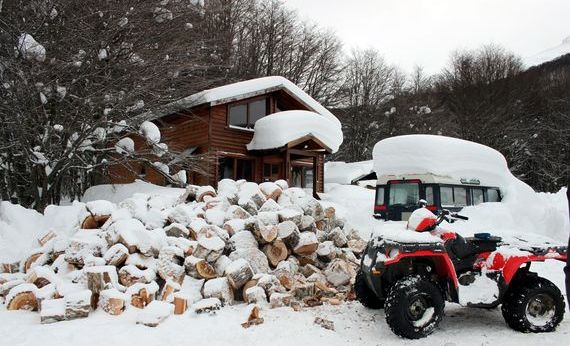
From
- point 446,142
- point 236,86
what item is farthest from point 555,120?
point 236,86

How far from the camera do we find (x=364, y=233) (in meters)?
12.6

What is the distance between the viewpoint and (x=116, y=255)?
6.04 m

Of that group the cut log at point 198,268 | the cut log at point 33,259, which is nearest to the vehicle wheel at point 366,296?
the cut log at point 198,268

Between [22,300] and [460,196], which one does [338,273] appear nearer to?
[22,300]

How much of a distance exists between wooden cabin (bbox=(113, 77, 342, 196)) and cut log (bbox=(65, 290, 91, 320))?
1144cm

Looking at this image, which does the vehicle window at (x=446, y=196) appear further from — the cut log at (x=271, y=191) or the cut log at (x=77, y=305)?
the cut log at (x=77, y=305)

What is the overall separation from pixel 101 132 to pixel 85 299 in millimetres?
7181

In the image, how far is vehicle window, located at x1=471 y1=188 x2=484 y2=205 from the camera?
1448 centimetres

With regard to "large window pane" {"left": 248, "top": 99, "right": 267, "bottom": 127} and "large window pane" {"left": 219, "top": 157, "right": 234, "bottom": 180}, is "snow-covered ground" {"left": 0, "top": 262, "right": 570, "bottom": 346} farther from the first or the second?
"large window pane" {"left": 248, "top": 99, "right": 267, "bottom": 127}

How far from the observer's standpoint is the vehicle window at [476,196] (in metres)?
14.5

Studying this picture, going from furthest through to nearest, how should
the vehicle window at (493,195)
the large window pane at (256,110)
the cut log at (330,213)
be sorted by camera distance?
the large window pane at (256,110)
the vehicle window at (493,195)
the cut log at (330,213)

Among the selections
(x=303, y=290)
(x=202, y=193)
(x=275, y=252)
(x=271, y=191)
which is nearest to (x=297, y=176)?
(x=271, y=191)

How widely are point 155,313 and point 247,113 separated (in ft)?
49.3

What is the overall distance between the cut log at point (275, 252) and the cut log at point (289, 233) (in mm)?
136
